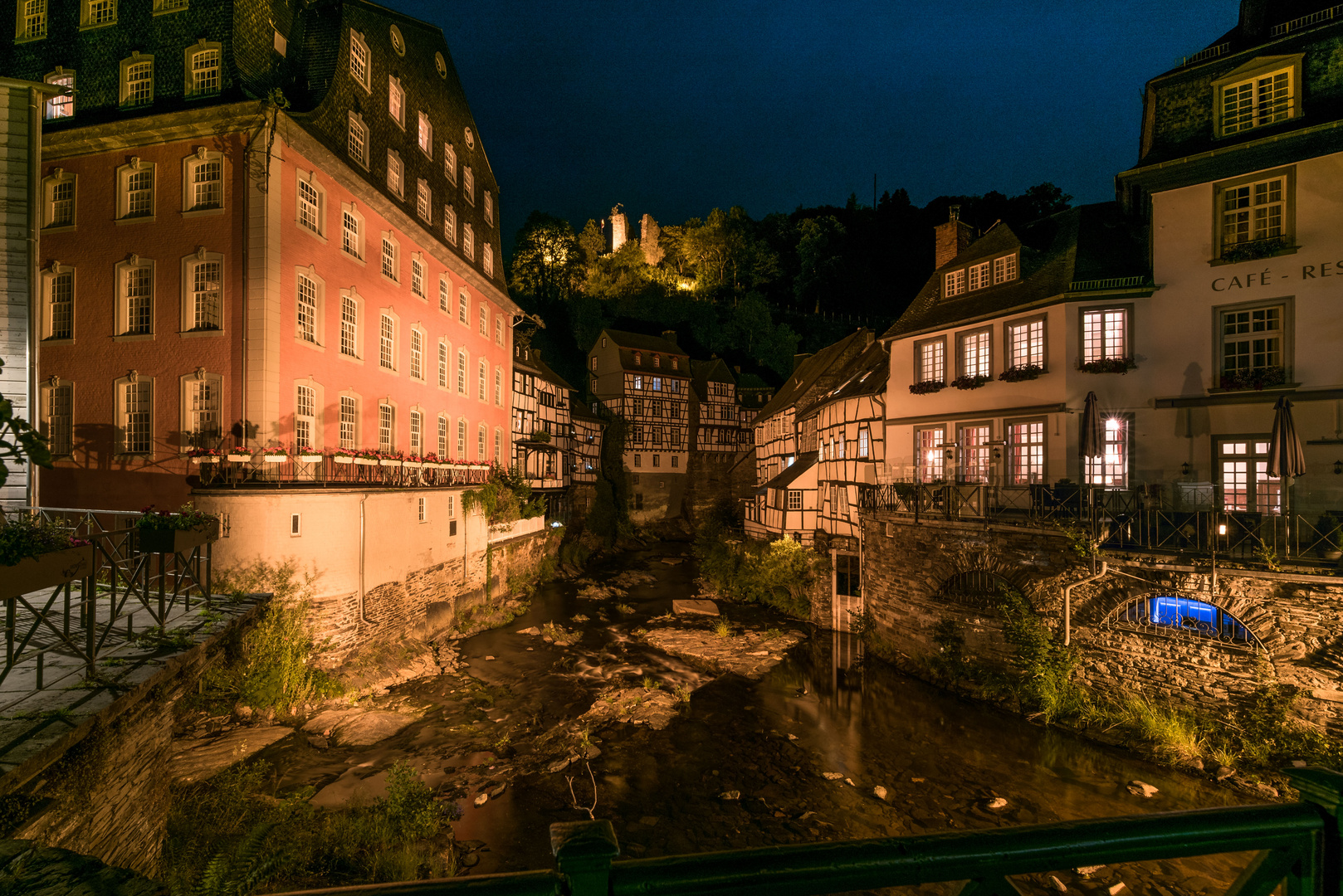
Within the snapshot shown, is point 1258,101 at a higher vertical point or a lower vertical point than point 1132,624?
higher

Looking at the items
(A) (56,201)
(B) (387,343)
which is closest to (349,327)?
(B) (387,343)

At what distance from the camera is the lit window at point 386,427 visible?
1814 cm

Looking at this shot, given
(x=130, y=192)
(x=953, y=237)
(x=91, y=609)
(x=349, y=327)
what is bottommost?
(x=91, y=609)

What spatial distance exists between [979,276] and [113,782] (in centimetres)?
2207

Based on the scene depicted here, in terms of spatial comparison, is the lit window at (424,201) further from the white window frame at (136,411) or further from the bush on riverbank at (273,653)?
the bush on riverbank at (273,653)

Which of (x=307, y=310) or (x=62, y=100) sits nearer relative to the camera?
(x=307, y=310)

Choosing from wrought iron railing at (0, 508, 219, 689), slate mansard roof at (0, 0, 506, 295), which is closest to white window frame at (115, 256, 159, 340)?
slate mansard roof at (0, 0, 506, 295)

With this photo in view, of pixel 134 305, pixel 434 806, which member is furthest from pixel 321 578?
pixel 134 305

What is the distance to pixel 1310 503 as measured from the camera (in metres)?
13.0

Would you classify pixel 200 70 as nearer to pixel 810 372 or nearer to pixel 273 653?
pixel 273 653

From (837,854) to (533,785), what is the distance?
11646mm

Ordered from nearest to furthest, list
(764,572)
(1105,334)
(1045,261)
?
(1105,334), (1045,261), (764,572)

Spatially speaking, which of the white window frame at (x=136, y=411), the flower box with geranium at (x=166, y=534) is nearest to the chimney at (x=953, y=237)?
the flower box with geranium at (x=166, y=534)

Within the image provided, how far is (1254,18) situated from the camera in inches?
583
